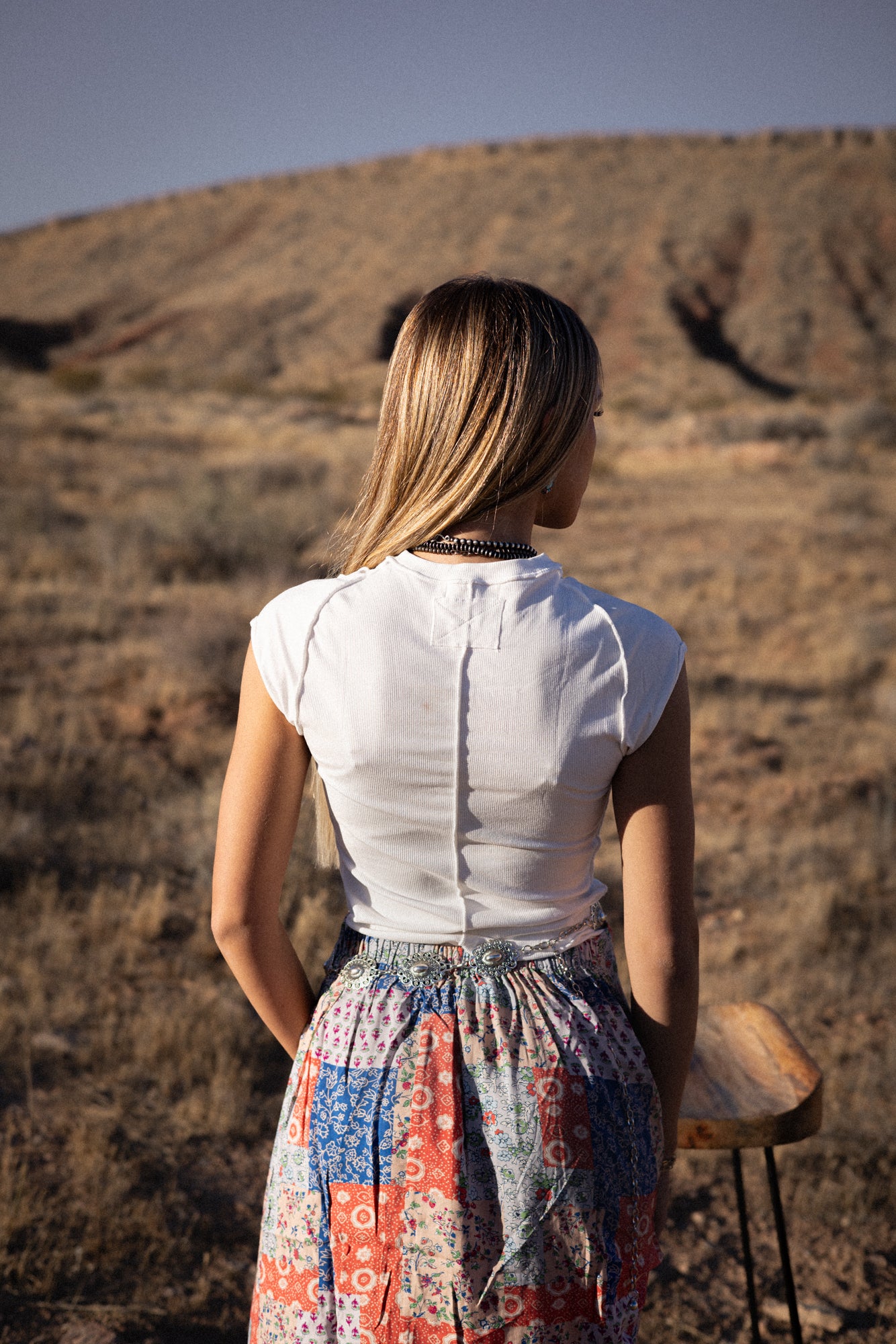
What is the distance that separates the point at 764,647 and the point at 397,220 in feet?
175

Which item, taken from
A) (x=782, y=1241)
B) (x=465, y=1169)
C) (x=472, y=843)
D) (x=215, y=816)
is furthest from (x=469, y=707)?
(x=215, y=816)

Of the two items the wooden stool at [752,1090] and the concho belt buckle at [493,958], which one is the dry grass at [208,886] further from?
the concho belt buckle at [493,958]

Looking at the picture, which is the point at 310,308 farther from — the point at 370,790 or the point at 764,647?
the point at 370,790

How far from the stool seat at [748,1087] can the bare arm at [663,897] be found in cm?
42

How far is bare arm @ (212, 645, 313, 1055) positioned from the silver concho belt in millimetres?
151

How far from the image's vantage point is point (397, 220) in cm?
5500

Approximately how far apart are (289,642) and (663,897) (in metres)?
0.52

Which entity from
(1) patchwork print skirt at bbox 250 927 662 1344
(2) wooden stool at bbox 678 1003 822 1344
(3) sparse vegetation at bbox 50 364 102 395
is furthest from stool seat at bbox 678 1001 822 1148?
(3) sparse vegetation at bbox 50 364 102 395

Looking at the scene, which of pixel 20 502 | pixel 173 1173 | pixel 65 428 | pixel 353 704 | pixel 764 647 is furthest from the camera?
pixel 65 428

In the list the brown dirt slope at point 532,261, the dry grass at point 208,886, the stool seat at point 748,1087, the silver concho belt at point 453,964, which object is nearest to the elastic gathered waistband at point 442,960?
the silver concho belt at point 453,964

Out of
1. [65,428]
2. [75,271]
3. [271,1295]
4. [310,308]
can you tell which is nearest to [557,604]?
[271,1295]

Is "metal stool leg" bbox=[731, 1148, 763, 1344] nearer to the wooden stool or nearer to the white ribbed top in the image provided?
the wooden stool

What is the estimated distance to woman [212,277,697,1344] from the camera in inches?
40.6

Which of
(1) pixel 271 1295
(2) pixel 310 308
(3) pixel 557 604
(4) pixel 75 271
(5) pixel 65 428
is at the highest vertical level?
(4) pixel 75 271
